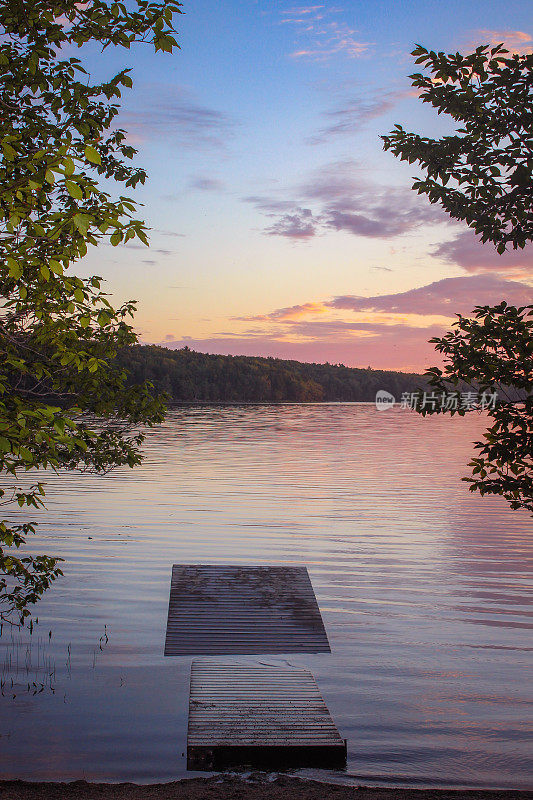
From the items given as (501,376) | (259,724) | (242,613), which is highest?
(501,376)

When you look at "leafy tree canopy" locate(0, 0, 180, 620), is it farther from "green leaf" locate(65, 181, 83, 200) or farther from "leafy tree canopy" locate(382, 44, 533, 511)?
"leafy tree canopy" locate(382, 44, 533, 511)

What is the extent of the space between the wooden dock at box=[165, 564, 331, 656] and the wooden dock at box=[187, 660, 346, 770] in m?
1.71

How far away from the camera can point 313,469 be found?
42656 millimetres

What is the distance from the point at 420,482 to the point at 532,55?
32.5 m

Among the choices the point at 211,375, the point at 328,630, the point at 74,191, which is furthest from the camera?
the point at 211,375

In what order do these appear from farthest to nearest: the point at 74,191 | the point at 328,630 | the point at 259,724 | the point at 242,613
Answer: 1. the point at 328,630
2. the point at 242,613
3. the point at 259,724
4. the point at 74,191

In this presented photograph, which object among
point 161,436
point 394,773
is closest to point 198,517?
point 394,773

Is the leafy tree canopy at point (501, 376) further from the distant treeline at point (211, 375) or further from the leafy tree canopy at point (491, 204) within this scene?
the distant treeline at point (211, 375)

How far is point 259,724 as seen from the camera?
7312 mm

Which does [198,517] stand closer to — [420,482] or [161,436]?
[420,482]

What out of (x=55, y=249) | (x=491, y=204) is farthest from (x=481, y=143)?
(x=55, y=249)

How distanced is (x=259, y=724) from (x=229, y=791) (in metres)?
0.83

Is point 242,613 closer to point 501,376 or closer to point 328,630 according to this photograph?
point 328,630

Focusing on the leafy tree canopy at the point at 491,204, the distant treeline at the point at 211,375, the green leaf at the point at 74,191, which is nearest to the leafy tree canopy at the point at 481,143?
the leafy tree canopy at the point at 491,204
